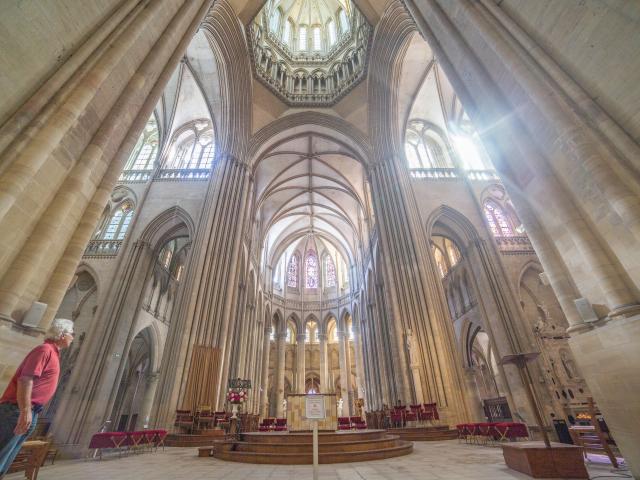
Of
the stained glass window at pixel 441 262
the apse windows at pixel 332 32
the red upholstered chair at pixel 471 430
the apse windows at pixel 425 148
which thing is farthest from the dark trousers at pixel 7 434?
the apse windows at pixel 332 32

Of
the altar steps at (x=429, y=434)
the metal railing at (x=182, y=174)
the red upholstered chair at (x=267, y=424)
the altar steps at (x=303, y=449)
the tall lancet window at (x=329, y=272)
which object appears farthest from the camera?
the tall lancet window at (x=329, y=272)

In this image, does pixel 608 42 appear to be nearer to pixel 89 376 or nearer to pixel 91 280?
pixel 89 376

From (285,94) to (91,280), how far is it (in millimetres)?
14614

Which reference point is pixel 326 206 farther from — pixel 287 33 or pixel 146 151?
pixel 146 151

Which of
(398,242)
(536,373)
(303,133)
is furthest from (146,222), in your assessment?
(536,373)

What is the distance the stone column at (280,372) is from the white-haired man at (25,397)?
83.8 feet

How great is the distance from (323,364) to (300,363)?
7.17 feet

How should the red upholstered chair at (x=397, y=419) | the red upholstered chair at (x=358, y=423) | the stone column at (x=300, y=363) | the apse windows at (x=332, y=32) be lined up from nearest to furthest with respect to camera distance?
1. the red upholstered chair at (x=397, y=419)
2. the red upholstered chair at (x=358, y=423)
3. the apse windows at (x=332, y=32)
4. the stone column at (x=300, y=363)

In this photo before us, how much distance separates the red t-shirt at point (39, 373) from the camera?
A: 2.08 m

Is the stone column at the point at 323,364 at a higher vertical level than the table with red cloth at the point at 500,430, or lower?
higher

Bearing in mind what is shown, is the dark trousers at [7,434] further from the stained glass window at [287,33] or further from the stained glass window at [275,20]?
the stained glass window at [287,33]

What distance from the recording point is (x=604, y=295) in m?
3.34

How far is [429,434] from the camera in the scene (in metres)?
9.18

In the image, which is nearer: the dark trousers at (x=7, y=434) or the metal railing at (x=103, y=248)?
the dark trousers at (x=7, y=434)
